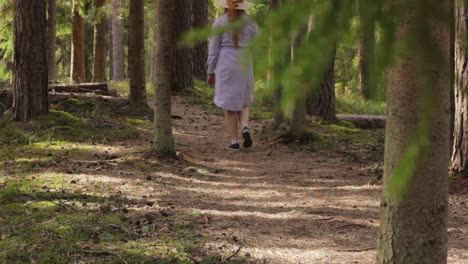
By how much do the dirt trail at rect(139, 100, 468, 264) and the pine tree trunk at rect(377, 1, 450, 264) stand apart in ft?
2.89

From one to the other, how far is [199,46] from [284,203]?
10686 millimetres

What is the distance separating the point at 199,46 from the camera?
646 inches

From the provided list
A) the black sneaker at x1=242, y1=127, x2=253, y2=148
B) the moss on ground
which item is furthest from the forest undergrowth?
the black sneaker at x1=242, y1=127, x2=253, y2=148

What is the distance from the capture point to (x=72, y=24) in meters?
19.0

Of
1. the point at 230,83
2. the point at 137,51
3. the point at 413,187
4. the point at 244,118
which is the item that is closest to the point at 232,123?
the point at 244,118

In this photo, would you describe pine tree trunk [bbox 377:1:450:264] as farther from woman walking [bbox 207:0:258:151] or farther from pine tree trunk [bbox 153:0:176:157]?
woman walking [bbox 207:0:258:151]

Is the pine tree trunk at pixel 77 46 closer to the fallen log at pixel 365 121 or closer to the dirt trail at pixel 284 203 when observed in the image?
the fallen log at pixel 365 121

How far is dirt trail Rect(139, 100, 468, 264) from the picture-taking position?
4805mm

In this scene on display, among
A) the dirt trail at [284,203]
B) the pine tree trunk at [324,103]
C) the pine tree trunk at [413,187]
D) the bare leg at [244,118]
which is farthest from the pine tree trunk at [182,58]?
the pine tree trunk at [413,187]

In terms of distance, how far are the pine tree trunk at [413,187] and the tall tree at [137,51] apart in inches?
303

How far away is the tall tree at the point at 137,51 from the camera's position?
35.0 ft

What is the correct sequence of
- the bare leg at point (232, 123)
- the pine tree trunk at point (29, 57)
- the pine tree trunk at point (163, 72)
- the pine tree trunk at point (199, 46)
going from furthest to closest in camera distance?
1. the pine tree trunk at point (199, 46)
2. the pine tree trunk at point (29, 57)
3. the bare leg at point (232, 123)
4. the pine tree trunk at point (163, 72)

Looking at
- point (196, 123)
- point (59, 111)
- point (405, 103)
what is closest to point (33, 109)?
point (59, 111)

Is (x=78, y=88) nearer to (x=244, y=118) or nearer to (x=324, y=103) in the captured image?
(x=244, y=118)
